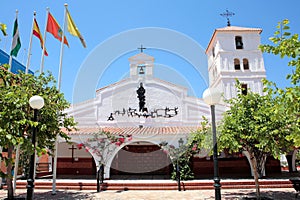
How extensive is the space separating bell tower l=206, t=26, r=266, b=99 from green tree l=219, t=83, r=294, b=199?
15294 millimetres

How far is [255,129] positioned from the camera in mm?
8375

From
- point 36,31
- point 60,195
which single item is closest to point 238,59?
point 36,31

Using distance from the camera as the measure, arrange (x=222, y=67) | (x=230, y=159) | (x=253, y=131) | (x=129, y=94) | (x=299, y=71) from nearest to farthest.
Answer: (x=299, y=71) → (x=253, y=131) → (x=230, y=159) → (x=129, y=94) → (x=222, y=67)

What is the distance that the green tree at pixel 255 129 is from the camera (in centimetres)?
840

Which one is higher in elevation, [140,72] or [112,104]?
[140,72]

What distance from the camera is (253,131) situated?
8570 millimetres

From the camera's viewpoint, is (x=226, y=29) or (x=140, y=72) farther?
(x=226, y=29)

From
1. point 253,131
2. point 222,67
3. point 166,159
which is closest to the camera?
point 253,131

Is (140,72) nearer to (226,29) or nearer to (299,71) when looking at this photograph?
(226,29)

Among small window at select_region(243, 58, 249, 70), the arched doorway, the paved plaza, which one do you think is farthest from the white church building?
small window at select_region(243, 58, 249, 70)

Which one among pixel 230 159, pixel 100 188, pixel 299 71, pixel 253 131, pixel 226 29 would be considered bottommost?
pixel 100 188

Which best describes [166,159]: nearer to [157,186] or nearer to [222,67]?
[157,186]

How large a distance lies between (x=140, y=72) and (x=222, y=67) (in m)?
9.23

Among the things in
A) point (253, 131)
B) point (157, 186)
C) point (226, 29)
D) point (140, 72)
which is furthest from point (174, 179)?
point (226, 29)
